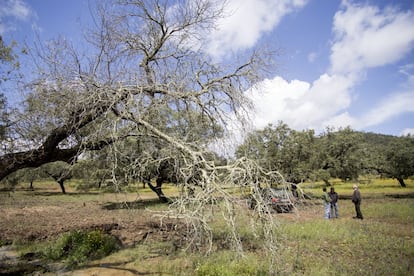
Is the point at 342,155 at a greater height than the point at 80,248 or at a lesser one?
greater

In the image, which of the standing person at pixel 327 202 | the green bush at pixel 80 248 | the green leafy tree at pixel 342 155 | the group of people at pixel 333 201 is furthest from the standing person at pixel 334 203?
the green bush at pixel 80 248

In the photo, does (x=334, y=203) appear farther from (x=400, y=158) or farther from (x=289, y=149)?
(x=400, y=158)

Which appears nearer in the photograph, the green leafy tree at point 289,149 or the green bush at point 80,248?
the green bush at point 80,248

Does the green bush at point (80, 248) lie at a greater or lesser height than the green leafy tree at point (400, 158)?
lesser

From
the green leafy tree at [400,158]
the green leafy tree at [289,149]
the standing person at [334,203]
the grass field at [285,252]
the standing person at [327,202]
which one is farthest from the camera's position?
the green leafy tree at [400,158]

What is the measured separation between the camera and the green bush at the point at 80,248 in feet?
28.7

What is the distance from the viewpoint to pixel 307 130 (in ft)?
88.0

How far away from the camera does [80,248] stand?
915 cm

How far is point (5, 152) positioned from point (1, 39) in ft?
11.5

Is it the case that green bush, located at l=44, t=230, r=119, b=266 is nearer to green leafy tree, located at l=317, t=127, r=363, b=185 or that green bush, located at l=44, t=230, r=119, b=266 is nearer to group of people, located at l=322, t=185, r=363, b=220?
group of people, located at l=322, t=185, r=363, b=220

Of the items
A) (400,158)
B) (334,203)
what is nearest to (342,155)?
(400,158)

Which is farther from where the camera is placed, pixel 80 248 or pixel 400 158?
pixel 400 158

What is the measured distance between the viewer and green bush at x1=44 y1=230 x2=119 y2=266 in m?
8.75

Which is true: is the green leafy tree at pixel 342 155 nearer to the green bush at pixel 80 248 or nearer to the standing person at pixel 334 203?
the standing person at pixel 334 203
